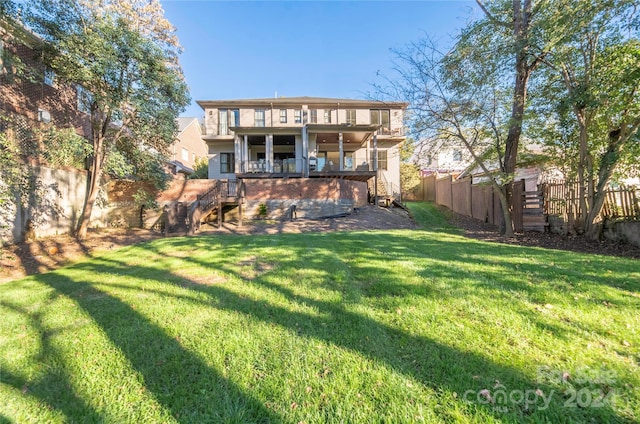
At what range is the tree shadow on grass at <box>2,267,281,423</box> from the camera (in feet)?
5.93

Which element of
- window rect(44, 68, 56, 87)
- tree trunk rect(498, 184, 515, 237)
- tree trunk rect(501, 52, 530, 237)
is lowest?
tree trunk rect(498, 184, 515, 237)

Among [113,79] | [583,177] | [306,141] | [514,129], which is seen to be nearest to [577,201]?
[583,177]

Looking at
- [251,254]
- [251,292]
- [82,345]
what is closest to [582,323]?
[251,292]

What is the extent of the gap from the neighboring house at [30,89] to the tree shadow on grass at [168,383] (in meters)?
9.98

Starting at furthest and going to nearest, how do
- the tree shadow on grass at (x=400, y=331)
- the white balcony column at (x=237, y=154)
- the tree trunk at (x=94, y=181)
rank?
the white balcony column at (x=237, y=154) → the tree trunk at (x=94, y=181) → the tree shadow on grass at (x=400, y=331)

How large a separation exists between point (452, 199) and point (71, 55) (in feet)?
63.0

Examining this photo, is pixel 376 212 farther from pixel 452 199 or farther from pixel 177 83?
pixel 177 83

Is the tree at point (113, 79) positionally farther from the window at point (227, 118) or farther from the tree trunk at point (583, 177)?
the tree trunk at point (583, 177)

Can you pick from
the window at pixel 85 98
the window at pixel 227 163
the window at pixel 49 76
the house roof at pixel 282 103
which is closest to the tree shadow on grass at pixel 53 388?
the window at pixel 85 98

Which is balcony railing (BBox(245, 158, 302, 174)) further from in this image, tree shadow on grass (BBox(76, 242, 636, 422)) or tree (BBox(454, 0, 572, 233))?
tree shadow on grass (BBox(76, 242, 636, 422))

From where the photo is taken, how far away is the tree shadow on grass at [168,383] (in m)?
1.81

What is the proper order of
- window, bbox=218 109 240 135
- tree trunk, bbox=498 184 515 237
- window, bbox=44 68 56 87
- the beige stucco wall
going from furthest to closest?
the beige stucco wall → window, bbox=218 109 240 135 → window, bbox=44 68 56 87 → tree trunk, bbox=498 184 515 237

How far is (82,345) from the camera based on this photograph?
265cm

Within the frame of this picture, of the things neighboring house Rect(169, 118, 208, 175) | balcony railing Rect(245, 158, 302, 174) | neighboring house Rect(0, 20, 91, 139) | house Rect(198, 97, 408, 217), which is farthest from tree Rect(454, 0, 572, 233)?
neighboring house Rect(169, 118, 208, 175)
